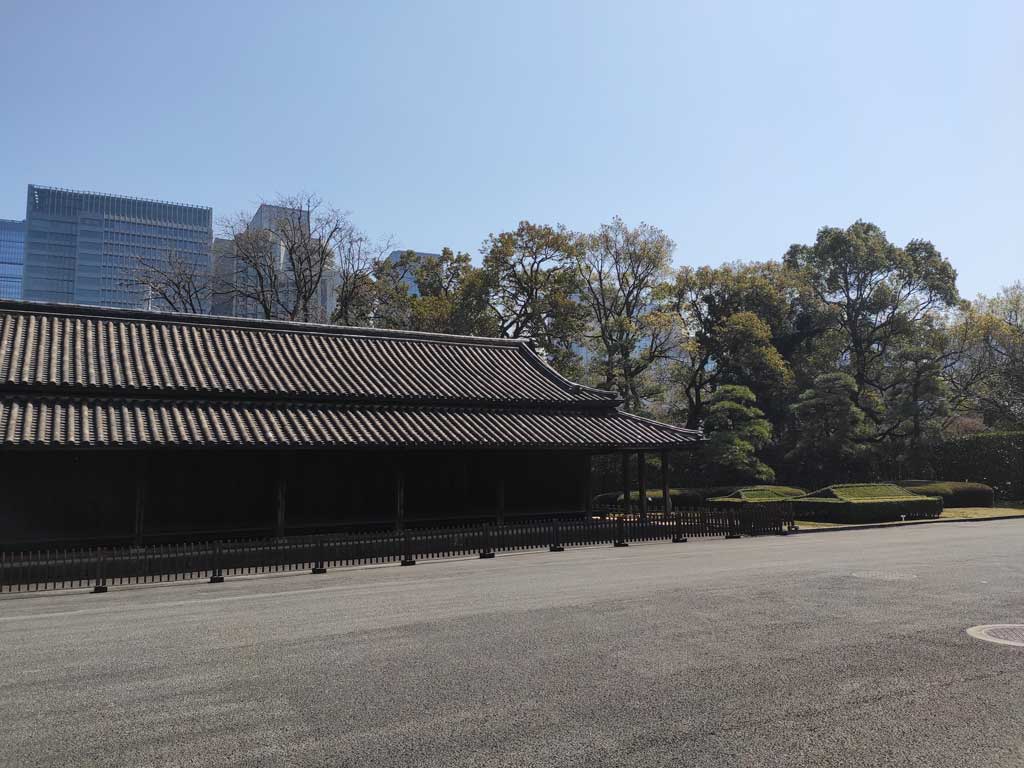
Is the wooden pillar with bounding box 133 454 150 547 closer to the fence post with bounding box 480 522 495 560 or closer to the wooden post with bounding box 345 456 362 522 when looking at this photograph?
the wooden post with bounding box 345 456 362 522

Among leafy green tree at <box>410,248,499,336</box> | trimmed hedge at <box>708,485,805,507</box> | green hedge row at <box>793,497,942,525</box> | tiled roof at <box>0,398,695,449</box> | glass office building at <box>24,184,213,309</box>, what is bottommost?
green hedge row at <box>793,497,942,525</box>

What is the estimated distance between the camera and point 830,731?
5.86 meters

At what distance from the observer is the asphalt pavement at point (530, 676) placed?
5.64 metres

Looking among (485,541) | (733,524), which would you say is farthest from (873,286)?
(485,541)

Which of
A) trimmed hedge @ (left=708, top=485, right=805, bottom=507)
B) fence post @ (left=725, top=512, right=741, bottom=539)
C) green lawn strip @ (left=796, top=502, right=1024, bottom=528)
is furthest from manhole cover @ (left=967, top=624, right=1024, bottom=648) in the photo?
trimmed hedge @ (left=708, top=485, right=805, bottom=507)

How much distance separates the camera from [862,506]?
31.2 m

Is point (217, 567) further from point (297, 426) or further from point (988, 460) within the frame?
point (988, 460)

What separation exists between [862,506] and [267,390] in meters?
24.1

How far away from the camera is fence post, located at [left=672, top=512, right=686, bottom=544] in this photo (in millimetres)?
24359

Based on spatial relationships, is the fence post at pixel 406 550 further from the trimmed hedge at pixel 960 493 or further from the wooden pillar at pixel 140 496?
the trimmed hedge at pixel 960 493

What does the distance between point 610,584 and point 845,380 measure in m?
33.7

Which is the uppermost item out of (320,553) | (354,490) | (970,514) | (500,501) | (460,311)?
(460,311)

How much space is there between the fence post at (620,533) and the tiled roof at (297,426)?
8.82 feet

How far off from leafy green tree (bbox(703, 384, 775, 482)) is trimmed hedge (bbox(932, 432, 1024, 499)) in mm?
11577
